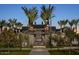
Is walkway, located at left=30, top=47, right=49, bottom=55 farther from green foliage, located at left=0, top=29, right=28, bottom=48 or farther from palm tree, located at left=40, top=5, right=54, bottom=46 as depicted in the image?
palm tree, located at left=40, top=5, right=54, bottom=46

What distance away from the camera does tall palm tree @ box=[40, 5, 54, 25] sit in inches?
282

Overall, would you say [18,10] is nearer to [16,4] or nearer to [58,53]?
[16,4]

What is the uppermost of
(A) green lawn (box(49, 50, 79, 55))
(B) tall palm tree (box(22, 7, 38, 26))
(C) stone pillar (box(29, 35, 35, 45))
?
(B) tall palm tree (box(22, 7, 38, 26))

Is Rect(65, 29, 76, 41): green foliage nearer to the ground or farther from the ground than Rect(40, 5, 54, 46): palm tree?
nearer to the ground

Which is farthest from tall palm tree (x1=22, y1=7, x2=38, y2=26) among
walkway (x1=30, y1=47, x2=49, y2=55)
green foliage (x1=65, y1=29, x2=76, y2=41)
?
green foliage (x1=65, y1=29, x2=76, y2=41)

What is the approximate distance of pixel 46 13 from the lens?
7.20m

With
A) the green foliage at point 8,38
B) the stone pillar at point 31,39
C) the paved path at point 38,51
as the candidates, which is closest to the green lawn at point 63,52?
the paved path at point 38,51

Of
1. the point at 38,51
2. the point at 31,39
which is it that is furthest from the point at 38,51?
the point at 31,39

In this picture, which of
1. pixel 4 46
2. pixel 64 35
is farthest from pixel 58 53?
pixel 4 46

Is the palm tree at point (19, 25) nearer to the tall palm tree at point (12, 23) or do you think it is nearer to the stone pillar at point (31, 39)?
the tall palm tree at point (12, 23)

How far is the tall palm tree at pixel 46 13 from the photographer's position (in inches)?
282

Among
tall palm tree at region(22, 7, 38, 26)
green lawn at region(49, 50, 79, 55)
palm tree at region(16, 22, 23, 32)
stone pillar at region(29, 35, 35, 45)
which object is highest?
tall palm tree at region(22, 7, 38, 26)

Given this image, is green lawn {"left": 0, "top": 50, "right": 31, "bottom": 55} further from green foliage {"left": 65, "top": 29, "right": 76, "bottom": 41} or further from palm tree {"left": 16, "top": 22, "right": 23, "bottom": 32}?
green foliage {"left": 65, "top": 29, "right": 76, "bottom": 41}

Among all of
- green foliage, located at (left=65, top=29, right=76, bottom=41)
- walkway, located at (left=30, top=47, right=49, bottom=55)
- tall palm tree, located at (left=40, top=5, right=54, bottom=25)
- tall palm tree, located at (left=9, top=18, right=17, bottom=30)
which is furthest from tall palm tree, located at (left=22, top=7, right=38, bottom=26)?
green foliage, located at (left=65, top=29, right=76, bottom=41)
